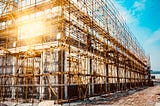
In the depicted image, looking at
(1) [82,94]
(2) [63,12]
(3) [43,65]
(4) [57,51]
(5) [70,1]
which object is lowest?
(1) [82,94]

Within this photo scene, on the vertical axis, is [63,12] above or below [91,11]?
below

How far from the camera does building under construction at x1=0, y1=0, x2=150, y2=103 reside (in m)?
13.9

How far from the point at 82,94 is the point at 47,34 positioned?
16.7 feet

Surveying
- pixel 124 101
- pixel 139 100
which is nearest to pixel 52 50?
pixel 124 101

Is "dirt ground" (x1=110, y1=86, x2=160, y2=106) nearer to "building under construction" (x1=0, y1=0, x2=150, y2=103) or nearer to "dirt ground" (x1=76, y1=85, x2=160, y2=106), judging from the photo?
"dirt ground" (x1=76, y1=85, x2=160, y2=106)

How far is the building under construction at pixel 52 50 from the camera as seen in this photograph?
13852mm

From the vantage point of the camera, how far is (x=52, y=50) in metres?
14.1

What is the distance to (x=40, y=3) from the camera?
16125mm

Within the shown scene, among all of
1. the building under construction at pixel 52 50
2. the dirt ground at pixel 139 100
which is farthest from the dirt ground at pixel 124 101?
the building under construction at pixel 52 50

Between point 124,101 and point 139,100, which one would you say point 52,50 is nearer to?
point 124,101

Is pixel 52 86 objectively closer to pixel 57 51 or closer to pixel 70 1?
pixel 57 51

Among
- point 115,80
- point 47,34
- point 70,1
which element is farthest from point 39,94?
point 115,80

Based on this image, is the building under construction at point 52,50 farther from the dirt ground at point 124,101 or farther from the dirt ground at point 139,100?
the dirt ground at point 139,100

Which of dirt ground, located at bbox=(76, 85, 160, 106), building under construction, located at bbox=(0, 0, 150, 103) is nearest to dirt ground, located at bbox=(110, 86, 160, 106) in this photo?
dirt ground, located at bbox=(76, 85, 160, 106)
